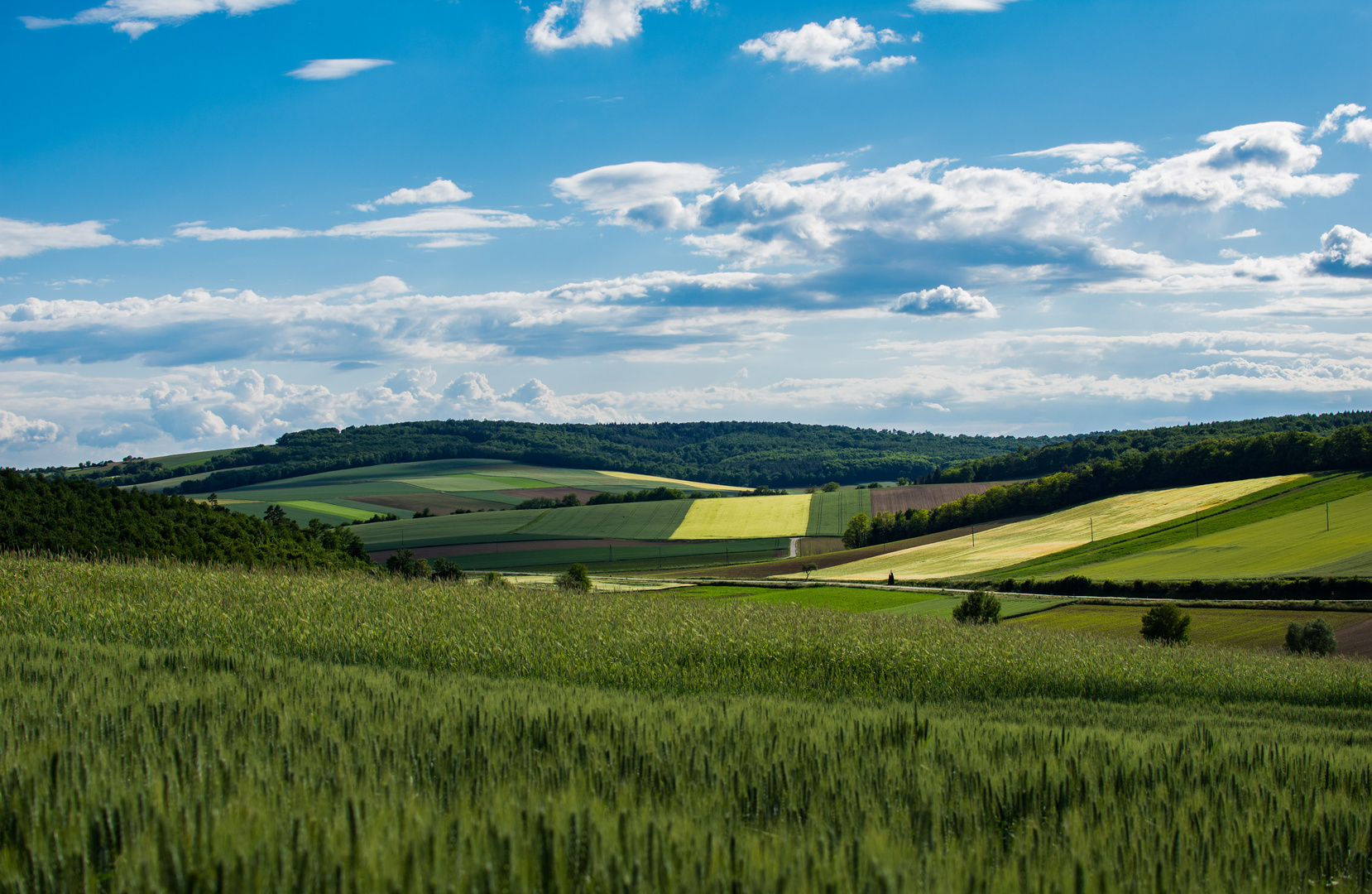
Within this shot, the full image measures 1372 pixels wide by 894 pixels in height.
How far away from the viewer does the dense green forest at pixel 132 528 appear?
21906mm

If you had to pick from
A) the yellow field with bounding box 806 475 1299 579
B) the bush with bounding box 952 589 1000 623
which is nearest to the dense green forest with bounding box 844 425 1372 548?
the yellow field with bounding box 806 475 1299 579

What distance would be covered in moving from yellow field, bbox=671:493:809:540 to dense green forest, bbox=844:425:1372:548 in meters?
8.94

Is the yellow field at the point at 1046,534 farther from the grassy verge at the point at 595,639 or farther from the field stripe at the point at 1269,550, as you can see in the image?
the grassy verge at the point at 595,639

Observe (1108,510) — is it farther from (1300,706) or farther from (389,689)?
(389,689)

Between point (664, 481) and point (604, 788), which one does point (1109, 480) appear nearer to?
point (664, 481)

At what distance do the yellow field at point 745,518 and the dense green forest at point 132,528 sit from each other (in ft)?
231

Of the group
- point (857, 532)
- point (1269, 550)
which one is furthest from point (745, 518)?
point (1269, 550)

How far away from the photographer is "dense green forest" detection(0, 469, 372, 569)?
21906 millimetres

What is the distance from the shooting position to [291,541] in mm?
33688

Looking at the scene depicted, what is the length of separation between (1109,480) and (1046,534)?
2335 centimetres

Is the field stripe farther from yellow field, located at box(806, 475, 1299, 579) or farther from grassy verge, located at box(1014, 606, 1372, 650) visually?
yellow field, located at box(806, 475, 1299, 579)

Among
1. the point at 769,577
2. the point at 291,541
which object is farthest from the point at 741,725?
the point at 769,577

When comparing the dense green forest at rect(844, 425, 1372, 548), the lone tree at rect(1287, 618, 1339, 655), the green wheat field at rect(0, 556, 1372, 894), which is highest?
the green wheat field at rect(0, 556, 1372, 894)

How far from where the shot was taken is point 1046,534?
92.0m
